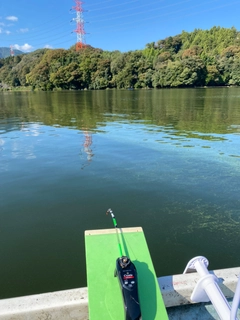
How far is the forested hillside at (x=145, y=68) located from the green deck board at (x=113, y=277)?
88440 millimetres

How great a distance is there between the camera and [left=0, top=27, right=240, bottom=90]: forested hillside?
286ft

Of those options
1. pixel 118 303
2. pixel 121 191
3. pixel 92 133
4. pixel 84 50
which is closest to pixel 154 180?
pixel 121 191

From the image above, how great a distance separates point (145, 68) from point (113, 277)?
322 feet

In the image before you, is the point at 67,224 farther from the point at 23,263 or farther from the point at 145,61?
the point at 145,61

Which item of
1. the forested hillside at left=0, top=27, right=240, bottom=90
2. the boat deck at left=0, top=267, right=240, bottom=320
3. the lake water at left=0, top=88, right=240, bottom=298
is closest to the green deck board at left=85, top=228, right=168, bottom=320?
the boat deck at left=0, top=267, right=240, bottom=320

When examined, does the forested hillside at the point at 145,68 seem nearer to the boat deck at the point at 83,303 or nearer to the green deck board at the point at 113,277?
the green deck board at the point at 113,277

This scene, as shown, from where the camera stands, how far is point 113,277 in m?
3.01

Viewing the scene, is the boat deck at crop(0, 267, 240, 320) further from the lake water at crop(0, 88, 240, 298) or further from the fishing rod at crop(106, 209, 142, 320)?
the lake water at crop(0, 88, 240, 298)

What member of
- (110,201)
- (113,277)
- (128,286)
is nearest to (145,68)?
(110,201)

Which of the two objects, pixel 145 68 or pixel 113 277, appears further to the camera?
pixel 145 68

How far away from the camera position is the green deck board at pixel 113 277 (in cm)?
267

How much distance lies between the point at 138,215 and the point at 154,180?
2.11 metres

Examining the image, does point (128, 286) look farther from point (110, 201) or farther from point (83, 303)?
point (110, 201)

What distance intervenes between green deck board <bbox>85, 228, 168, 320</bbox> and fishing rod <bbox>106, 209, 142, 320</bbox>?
0.47ft
